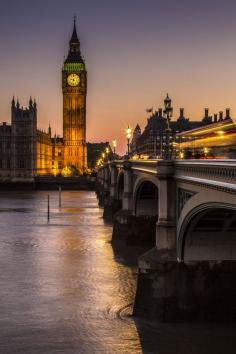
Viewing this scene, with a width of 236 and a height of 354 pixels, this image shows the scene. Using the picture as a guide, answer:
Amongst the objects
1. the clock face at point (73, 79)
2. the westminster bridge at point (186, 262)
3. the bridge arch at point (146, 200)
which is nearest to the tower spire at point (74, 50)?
the clock face at point (73, 79)

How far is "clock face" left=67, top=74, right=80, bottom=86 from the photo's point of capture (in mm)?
174500

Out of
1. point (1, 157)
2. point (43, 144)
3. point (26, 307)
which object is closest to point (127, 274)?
point (26, 307)

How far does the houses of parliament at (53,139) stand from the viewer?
15138cm

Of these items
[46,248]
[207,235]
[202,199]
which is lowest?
[46,248]

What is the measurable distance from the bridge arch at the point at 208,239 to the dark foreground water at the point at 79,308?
7.39ft

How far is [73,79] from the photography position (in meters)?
175

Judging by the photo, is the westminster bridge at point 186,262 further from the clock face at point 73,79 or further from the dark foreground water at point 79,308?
the clock face at point 73,79

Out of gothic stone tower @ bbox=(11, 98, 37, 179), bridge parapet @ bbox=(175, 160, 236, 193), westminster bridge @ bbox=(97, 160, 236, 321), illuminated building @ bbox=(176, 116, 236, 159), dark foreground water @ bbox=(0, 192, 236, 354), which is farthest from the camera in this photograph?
gothic stone tower @ bbox=(11, 98, 37, 179)

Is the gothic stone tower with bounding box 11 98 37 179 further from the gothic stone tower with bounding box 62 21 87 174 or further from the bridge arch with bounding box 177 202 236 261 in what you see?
the bridge arch with bounding box 177 202 236 261

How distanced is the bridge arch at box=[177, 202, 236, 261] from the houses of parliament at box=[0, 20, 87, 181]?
427 ft

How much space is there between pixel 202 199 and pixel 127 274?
44.0 ft

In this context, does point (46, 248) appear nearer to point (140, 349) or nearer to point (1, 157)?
point (140, 349)

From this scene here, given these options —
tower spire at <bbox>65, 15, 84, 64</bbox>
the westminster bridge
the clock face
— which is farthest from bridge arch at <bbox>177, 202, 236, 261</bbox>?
tower spire at <bbox>65, 15, 84, 64</bbox>

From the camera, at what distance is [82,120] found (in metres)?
173
